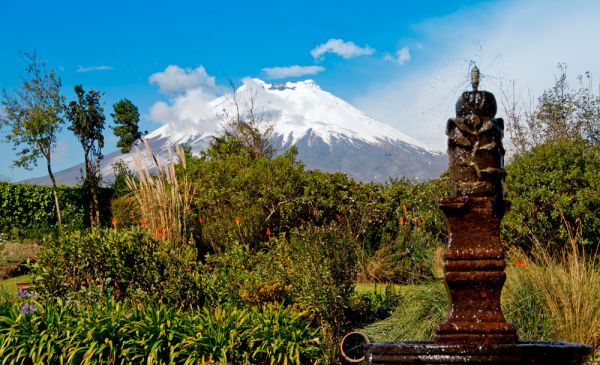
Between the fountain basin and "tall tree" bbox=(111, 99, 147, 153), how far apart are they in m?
36.4

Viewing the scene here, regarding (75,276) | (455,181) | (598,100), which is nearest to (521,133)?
(598,100)

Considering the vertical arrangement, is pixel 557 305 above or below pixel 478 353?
below

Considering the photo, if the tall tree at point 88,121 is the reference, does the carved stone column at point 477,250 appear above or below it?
below

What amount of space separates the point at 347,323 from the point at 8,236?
1268cm

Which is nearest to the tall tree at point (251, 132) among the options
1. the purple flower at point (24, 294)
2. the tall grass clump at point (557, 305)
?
the purple flower at point (24, 294)

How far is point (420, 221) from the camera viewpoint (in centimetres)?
1342

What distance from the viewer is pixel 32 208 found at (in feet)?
60.5

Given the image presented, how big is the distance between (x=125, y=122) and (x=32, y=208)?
2032 cm

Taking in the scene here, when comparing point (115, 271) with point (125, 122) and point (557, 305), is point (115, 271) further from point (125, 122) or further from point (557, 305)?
point (125, 122)

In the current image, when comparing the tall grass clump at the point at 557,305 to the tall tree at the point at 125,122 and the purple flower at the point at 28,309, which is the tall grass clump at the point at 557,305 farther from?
the tall tree at the point at 125,122

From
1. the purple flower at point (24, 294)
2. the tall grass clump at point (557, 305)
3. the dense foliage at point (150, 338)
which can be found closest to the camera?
the dense foliage at point (150, 338)

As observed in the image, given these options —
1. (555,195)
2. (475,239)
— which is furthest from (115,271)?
(555,195)

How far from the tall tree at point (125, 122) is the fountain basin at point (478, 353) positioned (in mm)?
36352

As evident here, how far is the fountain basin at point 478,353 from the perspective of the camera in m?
2.51
